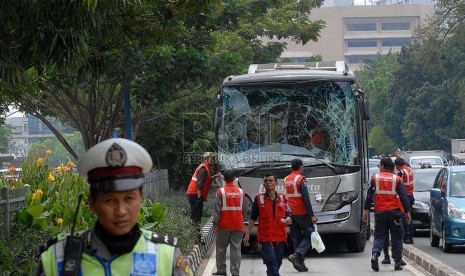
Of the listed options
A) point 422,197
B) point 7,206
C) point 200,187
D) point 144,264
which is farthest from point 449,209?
point 144,264

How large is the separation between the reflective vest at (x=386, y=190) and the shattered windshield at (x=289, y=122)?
2.81 m

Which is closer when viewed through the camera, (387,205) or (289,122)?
(387,205)

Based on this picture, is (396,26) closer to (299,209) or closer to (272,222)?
(299,209)

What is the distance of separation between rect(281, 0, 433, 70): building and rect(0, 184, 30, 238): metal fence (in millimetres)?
152531

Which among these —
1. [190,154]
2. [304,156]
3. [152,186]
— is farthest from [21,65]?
[190,154]

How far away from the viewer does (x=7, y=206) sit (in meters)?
13.4

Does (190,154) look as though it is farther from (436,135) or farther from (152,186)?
(436,135)

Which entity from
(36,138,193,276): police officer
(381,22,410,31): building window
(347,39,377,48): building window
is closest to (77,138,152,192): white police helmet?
(36,138,193,276): police officer

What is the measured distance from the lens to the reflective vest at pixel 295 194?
16078 millimetres

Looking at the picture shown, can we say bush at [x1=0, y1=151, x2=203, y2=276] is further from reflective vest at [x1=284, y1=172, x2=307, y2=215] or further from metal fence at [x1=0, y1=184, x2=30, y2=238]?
reflective vest at [x1=284, y1=172, x2=307, y2=215]

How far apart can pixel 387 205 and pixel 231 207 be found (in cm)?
250

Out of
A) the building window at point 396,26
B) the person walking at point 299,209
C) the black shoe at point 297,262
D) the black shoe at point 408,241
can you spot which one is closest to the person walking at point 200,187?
the person walking at point 299,209

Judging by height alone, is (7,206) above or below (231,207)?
above

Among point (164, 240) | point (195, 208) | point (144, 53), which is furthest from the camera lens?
point (195, 208)
